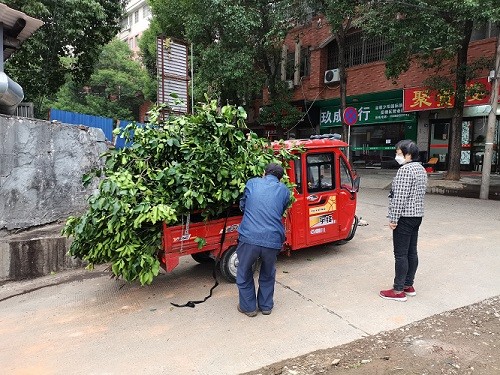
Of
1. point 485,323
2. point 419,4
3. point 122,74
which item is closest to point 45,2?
point 419,4

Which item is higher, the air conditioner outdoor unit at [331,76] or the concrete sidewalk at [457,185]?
the air conditioner outdoor unit at [331,76]

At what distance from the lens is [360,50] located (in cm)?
1830

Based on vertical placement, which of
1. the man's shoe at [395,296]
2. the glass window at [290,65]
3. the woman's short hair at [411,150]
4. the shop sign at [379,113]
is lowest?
the man's shoe at [395,296]

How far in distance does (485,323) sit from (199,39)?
575 inches

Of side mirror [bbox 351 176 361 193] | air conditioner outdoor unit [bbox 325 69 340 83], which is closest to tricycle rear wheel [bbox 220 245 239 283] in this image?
side mirror [bbox 351 176 361 193]

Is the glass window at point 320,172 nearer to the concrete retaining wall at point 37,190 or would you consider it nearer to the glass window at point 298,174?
the glass window at point 298,174

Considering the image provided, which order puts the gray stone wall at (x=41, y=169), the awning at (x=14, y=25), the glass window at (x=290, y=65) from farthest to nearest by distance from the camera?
the glass window at (x=290, y=65), the awning at (x=14, y=25), the gray stone wall at (x=41, y=169)

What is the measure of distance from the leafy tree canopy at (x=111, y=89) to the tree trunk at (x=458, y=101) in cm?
1988

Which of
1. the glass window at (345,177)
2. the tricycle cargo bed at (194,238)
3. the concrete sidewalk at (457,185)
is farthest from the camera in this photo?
the concrete sidewalk at (457,185)

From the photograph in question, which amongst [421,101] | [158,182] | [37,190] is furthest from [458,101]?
[37,190]

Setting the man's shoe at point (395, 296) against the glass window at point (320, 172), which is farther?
the glass window at point (320, 172)

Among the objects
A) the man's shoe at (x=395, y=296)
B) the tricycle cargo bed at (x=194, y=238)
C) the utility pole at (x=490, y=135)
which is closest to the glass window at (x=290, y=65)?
the utility pole at (x=490, y=135)

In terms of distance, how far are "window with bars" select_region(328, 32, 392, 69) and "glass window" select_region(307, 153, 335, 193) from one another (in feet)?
43.6

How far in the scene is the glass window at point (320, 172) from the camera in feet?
18.0
